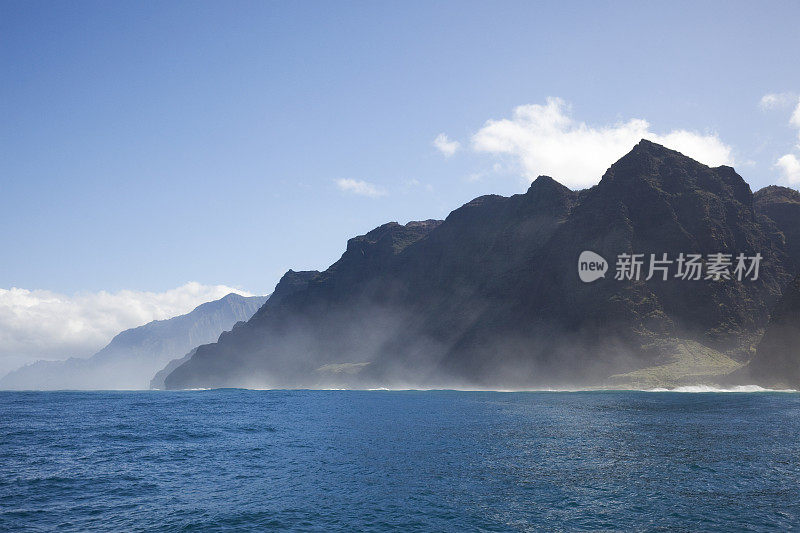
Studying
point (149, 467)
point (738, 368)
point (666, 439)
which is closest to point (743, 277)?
point (738, 368)

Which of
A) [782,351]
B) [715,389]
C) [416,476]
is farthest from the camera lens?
[715,389]

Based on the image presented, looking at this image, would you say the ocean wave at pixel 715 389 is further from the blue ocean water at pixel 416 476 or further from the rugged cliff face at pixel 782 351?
the blue ocean water at pixel 416 476

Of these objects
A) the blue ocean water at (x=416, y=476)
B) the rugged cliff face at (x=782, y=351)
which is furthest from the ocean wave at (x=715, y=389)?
the blue ocean water at (x=416, y=476)

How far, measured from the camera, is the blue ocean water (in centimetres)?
2730

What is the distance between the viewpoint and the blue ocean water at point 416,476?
89.6 feet

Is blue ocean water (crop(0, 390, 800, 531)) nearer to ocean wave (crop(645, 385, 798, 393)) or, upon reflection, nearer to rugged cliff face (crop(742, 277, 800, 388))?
ocean wave (crop(645, 385, 798, 393))

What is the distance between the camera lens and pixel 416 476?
1448 inches

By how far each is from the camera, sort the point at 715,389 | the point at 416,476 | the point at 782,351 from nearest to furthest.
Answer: the point at 416,476 < the point at 782,351 < the point at 715,389

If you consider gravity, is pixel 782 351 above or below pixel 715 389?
above

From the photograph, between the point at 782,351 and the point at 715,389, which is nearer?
the point at 782,351

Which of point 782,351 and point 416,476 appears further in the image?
point 782,351

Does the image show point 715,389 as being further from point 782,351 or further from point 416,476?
point 416,476

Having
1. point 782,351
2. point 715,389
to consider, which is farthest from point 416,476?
point 782,351

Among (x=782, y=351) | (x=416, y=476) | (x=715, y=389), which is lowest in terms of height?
(x=715, y=389)
